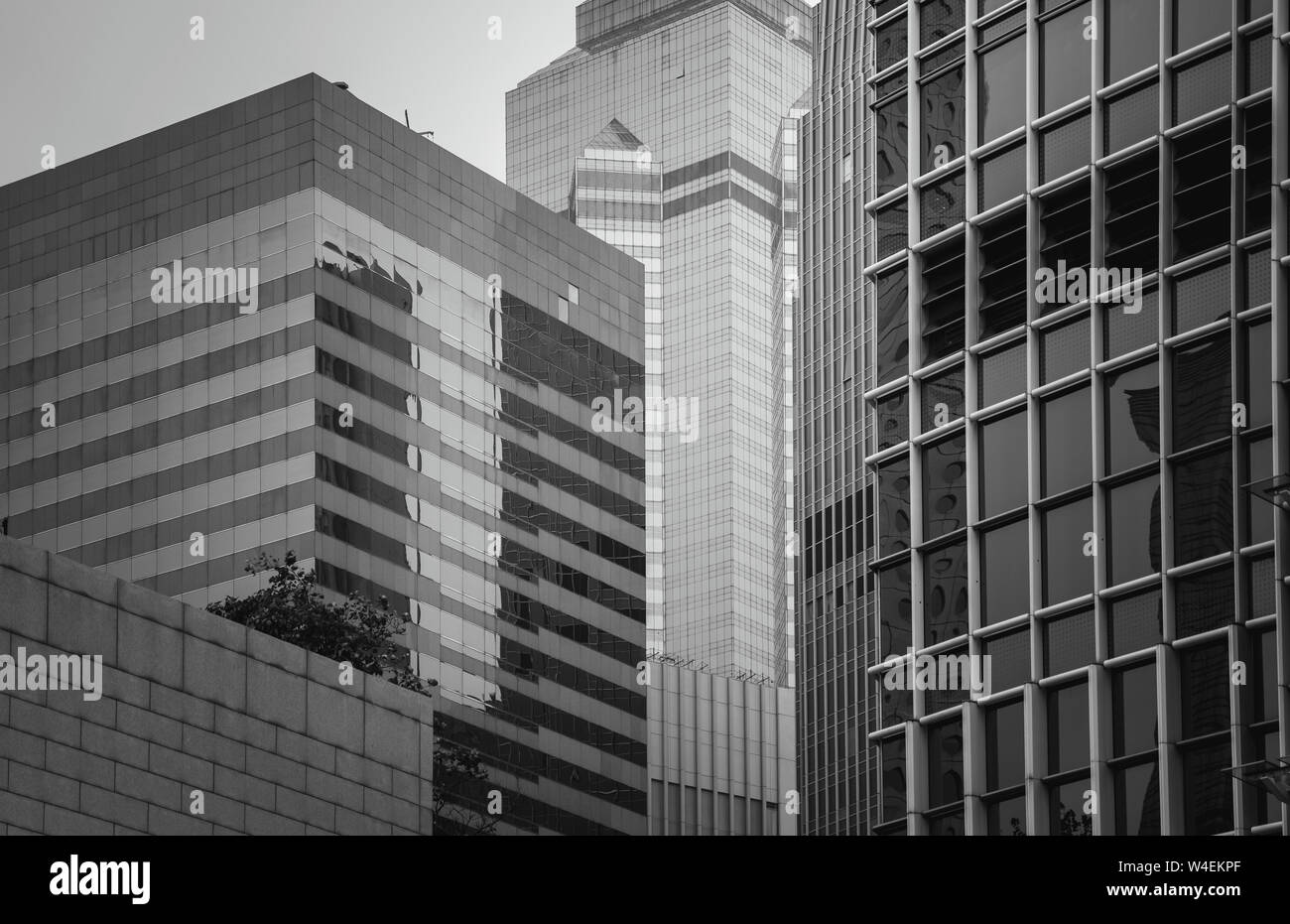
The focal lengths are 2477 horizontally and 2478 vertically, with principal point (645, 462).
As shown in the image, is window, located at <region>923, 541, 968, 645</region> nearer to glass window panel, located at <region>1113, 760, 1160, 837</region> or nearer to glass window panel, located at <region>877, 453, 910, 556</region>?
glass window panel, located at <region>877, 453, 910, 556</region>

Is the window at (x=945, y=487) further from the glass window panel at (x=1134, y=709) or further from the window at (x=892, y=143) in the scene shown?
the window at (x=892, y=143)

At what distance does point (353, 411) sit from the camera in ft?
477

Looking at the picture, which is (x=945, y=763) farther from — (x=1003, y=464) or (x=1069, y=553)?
(x=1003, y=464)

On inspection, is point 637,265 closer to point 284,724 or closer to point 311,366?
point 311,366

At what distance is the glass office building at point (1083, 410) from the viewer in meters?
63.9

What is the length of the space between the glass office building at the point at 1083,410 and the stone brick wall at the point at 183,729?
51.1 ft

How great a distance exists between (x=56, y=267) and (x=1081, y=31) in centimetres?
10314

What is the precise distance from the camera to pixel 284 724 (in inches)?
2539

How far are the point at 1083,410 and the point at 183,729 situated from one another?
1054 inches

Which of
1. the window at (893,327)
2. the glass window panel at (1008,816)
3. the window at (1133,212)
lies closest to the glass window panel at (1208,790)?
the glass window panel at (1008,816)

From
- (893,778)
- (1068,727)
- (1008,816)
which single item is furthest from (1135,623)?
(893,778)

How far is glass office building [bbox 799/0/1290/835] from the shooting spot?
6388 cm

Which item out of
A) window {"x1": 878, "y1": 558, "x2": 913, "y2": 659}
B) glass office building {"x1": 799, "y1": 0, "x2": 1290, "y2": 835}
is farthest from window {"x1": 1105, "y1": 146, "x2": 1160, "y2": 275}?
window {"x1": 878, "y1": 558, "x2": 913, "y2": 659}
